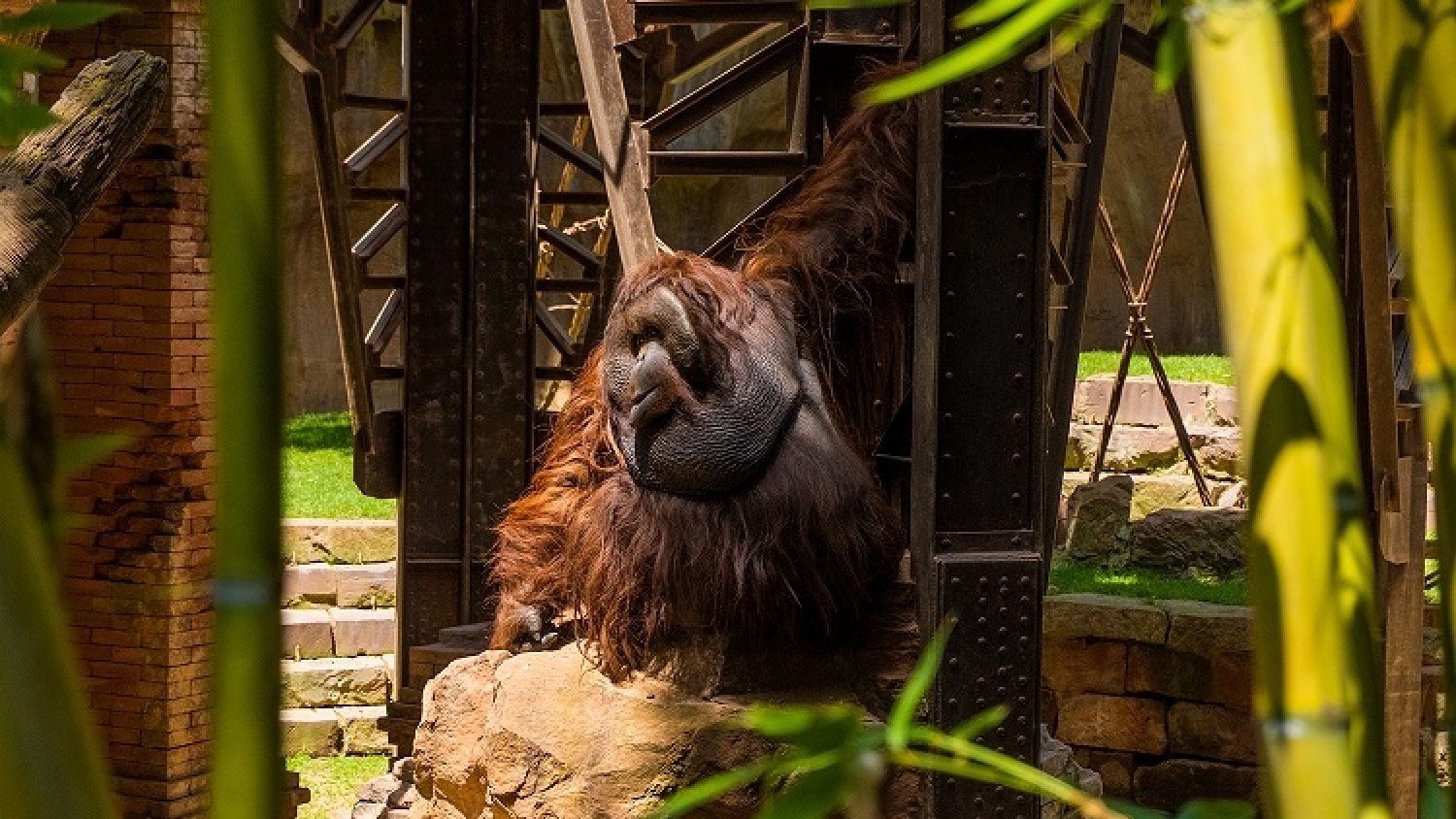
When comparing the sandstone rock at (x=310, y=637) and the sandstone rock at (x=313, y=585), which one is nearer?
the sandstone rock at (x=310, y=637)

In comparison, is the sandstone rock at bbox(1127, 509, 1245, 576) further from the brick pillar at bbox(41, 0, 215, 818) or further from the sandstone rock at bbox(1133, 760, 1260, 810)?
the brick pillar at bbox(41, 0, 215, 818)

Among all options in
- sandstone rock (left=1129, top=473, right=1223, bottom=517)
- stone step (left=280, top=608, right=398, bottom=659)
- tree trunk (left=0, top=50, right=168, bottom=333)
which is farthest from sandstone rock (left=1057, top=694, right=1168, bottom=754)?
tree trunk (left=0, top=50, right=168, bottom=333)

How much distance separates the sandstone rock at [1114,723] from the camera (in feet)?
23.0

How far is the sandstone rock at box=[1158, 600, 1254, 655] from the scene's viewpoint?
21.9 ft

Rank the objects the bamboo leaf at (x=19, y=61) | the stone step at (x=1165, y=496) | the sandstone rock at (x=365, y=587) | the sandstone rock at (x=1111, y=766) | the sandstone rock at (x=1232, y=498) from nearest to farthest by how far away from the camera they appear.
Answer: the bamboo leaf at (x=19, y=61) < the sandstone rock at (x=1111, y=766) < the sandstone rock at (x=365, y=587) < the sandstone rock at (x=1232, y=498) < the stone step at (x=1165, y=496)

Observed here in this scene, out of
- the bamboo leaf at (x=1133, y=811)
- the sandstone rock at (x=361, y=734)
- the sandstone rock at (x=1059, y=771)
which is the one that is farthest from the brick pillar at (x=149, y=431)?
the bamboo leaf at (x=1133, y=811)

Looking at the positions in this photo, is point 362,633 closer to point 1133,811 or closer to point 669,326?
point 669,326

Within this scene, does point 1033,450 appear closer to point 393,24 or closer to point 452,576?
point 452,576

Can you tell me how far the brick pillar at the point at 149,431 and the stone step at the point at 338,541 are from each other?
8.19ft

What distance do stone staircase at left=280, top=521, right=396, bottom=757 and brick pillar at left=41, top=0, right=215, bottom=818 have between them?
4.25 ft

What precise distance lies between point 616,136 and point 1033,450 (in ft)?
4.72

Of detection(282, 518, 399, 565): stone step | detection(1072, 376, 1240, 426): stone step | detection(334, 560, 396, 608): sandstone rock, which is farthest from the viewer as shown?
detection(1072, 376, 1240, 426): stone step

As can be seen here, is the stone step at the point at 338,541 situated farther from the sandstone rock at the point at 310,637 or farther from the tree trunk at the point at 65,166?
the tree trunk at the point at 65,166

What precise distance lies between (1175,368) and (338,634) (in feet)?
21.1
